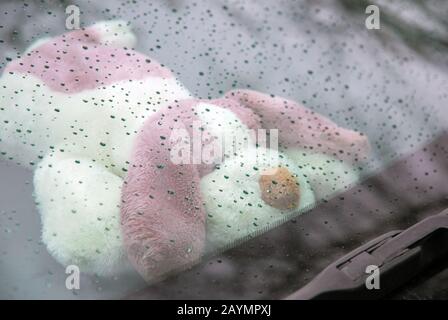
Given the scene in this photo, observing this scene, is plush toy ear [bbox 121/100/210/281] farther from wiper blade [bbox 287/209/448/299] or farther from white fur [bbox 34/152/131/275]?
wiper blade [bbox 287/209/448/299]

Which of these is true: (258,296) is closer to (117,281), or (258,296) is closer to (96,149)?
(117,281)

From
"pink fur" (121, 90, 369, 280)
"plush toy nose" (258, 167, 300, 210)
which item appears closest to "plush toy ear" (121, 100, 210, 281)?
"pink fur" (121, 90, 369, 280)

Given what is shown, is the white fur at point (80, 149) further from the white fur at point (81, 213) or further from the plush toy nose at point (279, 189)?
the plush toy nose at point (279, 189)

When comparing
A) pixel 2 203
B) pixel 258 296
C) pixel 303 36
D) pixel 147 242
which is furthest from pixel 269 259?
pixel 303 36

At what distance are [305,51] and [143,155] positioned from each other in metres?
0.56

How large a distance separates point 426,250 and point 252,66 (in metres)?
0.57

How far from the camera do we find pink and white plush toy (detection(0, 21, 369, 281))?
1169 millimetres

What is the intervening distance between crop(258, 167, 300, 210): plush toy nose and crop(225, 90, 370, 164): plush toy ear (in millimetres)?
105

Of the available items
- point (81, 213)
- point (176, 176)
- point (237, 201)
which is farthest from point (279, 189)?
point (81, 213)

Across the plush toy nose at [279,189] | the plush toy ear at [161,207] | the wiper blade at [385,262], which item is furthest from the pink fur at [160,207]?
the wiper blade at [385,262]

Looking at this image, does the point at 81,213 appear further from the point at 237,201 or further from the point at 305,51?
the point at 305,51

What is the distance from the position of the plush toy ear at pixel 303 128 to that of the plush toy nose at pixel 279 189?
0.34 feet

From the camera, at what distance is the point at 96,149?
4.19 ft

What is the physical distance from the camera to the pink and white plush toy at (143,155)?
1.17 m
